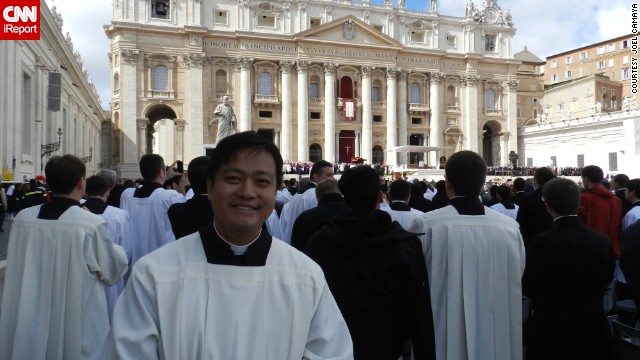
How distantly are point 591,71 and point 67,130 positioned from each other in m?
66.7

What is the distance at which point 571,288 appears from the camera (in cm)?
358

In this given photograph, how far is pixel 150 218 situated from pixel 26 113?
18315 mm

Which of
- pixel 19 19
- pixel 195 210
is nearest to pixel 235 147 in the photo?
pixel 195 210

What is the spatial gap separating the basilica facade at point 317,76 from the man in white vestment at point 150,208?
36637mm

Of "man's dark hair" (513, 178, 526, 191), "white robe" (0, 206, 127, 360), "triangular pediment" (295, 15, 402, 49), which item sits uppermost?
"triangular pediment" (295, 15, 402, 49)

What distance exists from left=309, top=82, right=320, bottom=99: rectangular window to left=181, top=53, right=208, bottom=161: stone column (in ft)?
33.3

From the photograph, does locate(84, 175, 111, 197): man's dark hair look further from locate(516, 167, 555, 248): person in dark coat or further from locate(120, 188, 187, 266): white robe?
locate(516, 167, 555, 248): person in dark coat

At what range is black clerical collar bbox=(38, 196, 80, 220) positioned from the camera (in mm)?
4062

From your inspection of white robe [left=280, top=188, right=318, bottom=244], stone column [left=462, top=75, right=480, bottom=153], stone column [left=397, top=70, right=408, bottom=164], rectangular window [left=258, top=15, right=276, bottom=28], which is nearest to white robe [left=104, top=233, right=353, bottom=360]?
white robe [left=280, top=188, right=318, bottom=244]

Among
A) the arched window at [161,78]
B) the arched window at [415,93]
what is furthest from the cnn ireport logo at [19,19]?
the arched window at [415,93]

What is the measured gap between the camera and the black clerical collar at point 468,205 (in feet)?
12.0

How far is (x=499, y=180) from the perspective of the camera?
36844 millimetres

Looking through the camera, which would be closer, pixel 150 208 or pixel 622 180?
pixel 150 208

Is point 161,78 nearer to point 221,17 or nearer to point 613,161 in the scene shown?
point 221,17
